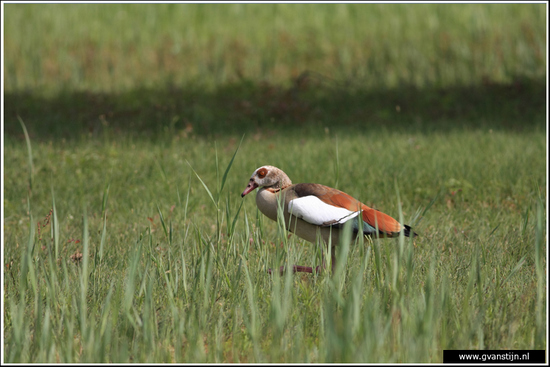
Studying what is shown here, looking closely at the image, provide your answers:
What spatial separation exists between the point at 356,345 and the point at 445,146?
18.1ft

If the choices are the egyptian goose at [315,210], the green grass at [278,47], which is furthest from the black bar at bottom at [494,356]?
the green grass at [278,47]

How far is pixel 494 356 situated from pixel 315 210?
1.37 metres

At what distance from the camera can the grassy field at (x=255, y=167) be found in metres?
2.68

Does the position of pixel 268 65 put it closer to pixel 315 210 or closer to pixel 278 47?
pixel 278 47

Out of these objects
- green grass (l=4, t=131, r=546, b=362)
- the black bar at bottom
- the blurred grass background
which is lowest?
the black bar at bottom

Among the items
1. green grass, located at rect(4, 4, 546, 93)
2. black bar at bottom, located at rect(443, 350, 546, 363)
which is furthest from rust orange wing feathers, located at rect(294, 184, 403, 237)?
green grass, located at rect(4, 4, 546, 93)

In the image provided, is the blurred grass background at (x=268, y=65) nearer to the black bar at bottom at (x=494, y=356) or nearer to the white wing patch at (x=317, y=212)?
the white wing patch at (x=317, y=212)

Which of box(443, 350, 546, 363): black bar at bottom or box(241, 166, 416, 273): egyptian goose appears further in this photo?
box(241, 166, 416, 273): egyptian goose

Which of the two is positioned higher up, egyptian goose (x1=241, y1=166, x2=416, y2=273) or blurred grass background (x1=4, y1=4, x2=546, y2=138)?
blurred grass background (x1=4, y1=4, x2=546, y2=138)

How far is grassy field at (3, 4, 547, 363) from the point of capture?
2684 mm

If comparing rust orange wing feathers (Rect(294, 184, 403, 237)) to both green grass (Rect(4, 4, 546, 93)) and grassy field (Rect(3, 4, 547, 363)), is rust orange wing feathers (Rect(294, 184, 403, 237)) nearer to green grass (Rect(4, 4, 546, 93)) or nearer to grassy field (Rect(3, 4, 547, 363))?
grassy field (Rect(3, 4, 547, 363))

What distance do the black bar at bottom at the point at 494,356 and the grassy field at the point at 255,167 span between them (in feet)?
0.19

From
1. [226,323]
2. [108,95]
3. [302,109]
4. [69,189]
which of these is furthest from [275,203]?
[108,95]

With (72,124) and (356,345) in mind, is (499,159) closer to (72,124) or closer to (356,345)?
(356,345)
